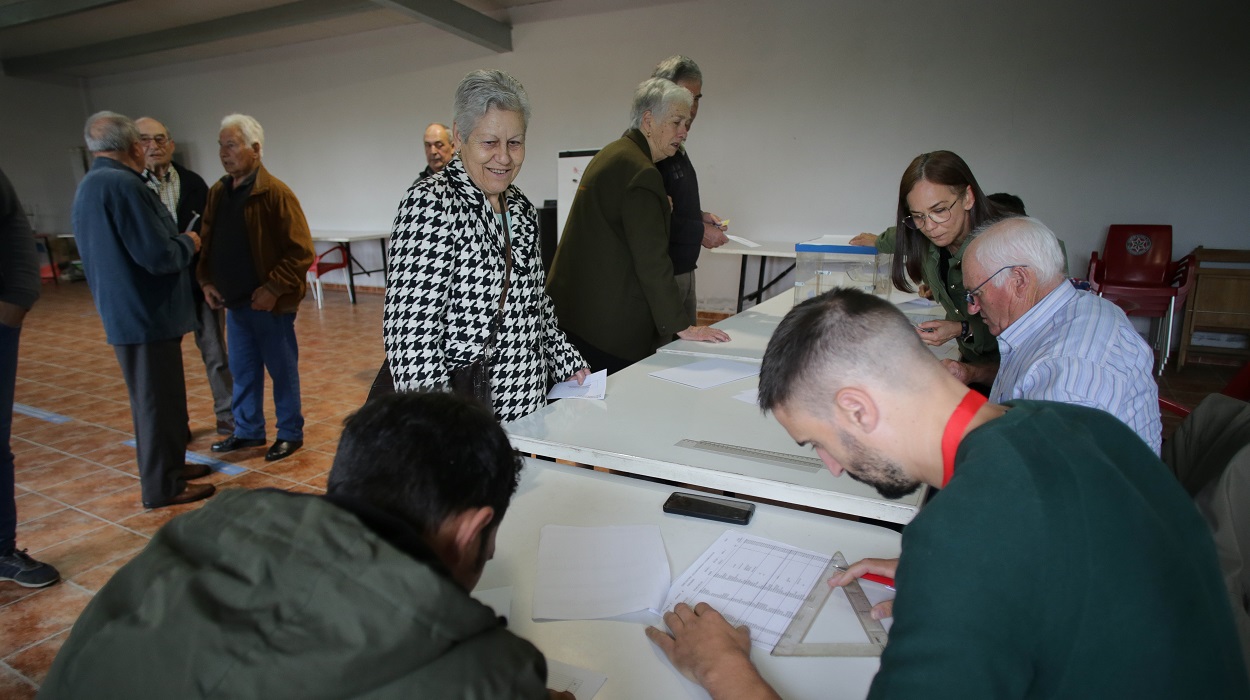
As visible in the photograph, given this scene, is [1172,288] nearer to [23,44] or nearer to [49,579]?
[49,579]

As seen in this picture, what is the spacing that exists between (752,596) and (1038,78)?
230 inches

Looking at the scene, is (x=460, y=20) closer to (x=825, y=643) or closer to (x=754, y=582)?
(x=754, y=582)

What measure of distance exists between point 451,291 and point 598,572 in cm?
78

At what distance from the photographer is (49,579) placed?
2.32m

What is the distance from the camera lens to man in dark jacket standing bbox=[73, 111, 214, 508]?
2.63 metres

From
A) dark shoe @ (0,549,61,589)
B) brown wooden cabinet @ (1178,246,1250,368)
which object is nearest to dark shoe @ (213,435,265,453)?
dark shoe @ (0,549,61,589)

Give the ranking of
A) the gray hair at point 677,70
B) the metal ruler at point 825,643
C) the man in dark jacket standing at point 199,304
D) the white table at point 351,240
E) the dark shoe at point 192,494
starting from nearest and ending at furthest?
the metal ruler at point 825,643
the gray hair at point 677,70
the dark shoe at point 192,494
the man in dark jacket standing at point 199,304
the white table at point 351,240

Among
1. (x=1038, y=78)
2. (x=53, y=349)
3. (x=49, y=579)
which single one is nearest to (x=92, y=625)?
(x=49, y=579)

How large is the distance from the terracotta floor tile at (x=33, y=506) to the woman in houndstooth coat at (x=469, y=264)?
2292 mm

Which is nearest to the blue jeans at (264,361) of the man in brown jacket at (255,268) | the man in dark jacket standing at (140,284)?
the man in brown jacket at (255,268)

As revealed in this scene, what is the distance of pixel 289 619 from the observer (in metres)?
0.52

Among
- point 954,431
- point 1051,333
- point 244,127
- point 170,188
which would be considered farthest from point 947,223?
point 170,188

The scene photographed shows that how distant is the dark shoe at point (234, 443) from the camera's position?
3.54 m

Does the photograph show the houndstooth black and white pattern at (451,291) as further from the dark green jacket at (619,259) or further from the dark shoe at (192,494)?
the dark shoe at (192,494)
